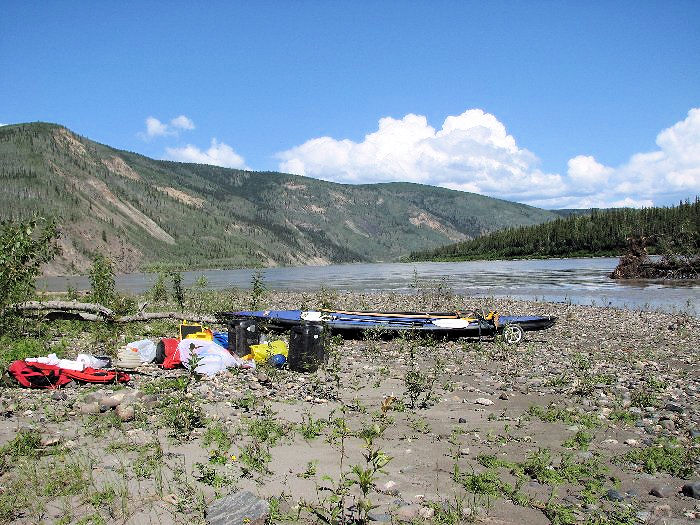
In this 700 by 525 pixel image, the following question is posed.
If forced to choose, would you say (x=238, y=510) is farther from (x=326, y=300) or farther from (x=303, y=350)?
(x=326, y=300)

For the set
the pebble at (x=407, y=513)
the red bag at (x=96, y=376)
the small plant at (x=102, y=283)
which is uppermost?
the small plant at (x=102, y=283)

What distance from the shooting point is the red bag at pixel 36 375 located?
992 centimetres

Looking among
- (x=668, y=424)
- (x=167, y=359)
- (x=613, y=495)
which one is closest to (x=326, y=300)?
(x=167, y=359)

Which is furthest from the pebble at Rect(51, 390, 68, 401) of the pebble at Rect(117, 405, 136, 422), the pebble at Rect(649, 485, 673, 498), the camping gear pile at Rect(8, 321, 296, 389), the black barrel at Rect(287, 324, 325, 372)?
the pebble at Rect(649, 485, 673, 498)

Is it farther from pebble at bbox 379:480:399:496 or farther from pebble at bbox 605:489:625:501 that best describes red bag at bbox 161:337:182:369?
pebble at bbox 605:489:625:501

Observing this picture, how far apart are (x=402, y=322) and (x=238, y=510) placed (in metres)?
13.6

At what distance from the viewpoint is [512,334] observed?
58.0 ft

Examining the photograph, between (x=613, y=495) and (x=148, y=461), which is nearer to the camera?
(x=613, y=495)

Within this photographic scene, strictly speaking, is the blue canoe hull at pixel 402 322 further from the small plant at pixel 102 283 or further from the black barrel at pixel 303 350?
the small plant at pixel 102 283

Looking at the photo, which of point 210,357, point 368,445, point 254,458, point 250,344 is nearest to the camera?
point 368,445

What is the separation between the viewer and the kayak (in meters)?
17.7

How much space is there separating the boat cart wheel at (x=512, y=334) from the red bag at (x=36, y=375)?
1384 cm

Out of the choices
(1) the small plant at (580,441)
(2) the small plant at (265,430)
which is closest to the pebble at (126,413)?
(2) the small plant at (265,430)

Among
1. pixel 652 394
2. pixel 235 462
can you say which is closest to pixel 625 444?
pixel 652 394
